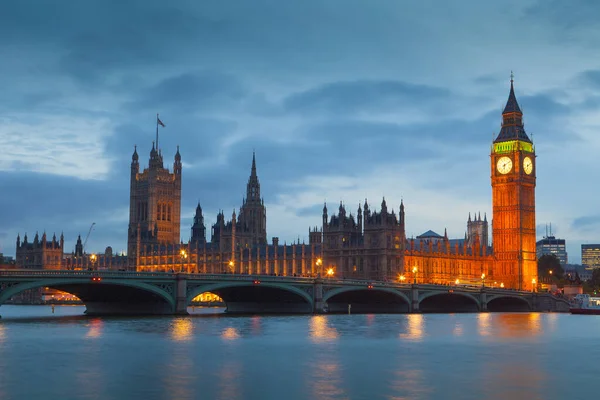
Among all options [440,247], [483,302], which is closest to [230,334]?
[483,302]

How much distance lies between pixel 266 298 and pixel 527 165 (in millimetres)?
86353

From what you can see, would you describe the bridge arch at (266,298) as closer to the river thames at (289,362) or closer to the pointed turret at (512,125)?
the river thames at (289,362)

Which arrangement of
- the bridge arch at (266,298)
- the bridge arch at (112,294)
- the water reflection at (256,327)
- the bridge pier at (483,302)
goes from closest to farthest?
the water reflection at (256,327)
the bridge arch at (112,294)
the bridge arch at (266,298)
the bridge pier at (483,302)

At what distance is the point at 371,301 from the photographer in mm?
133625

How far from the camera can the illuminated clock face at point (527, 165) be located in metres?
184

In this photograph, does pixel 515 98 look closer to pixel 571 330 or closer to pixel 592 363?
pixel 571 330

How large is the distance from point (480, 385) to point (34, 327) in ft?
166

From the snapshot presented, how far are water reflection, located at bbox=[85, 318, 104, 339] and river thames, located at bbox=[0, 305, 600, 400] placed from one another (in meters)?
0.16

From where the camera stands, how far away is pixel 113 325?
82.4 m

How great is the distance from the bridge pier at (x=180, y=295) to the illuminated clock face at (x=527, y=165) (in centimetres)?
10705

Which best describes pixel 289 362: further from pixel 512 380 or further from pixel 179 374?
pixel 512 380

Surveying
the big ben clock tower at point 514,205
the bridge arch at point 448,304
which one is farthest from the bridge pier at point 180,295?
the big ben clock tower at point 514,205

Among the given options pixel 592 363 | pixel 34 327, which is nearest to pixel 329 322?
pixel 34 327

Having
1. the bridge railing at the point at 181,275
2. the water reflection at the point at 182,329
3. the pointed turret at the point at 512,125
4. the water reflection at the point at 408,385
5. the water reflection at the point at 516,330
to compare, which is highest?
the pointed turret at the point at 512,125
